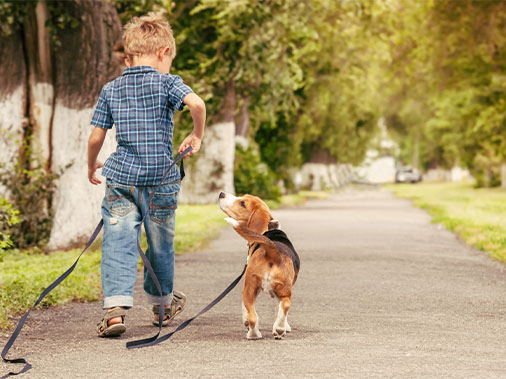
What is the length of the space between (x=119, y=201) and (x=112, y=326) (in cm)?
85

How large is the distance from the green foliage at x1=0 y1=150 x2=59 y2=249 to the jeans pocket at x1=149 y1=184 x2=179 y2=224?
7.21 m

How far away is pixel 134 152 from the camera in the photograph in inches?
255

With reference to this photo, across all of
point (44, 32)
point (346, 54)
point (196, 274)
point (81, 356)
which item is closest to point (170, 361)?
point (81, 356)

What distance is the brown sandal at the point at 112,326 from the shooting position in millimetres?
6375

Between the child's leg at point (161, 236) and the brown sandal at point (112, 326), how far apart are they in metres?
0.46

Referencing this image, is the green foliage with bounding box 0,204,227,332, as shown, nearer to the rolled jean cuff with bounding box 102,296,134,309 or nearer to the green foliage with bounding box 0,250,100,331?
the green foliage with bounding box 0,250,100,331

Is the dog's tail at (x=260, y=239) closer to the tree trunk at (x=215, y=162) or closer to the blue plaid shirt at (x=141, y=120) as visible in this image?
the blue plaid shirt at (x=141, y=120)

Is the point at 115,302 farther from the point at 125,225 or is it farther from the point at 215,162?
the point at 215,162

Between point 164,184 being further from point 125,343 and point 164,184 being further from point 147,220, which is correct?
point 125,343

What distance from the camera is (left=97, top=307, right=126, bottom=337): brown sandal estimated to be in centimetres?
638

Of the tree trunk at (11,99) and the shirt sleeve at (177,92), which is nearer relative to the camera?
the shirt sleeve at (177,92)

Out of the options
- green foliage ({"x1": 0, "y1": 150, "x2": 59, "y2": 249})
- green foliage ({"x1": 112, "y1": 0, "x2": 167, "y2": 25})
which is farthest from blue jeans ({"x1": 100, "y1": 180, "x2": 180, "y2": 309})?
green foliage ({"x1": 112, "y1": 0, "x2": 167, "y2": 25})

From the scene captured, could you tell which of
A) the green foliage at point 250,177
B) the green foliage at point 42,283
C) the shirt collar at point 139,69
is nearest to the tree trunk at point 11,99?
the green foliage at point 42,283

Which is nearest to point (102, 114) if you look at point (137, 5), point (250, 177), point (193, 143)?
point (193, 143)
